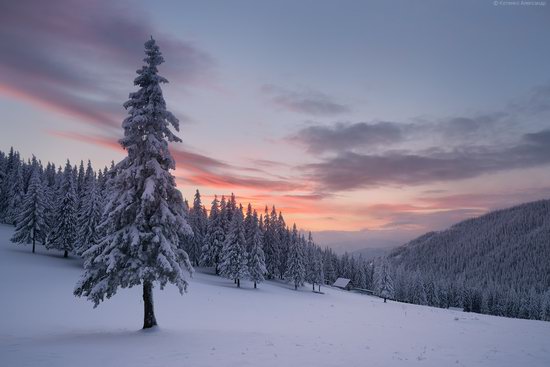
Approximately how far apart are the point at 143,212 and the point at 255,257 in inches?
2041

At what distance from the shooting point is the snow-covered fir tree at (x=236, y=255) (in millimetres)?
65312

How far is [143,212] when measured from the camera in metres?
19.0

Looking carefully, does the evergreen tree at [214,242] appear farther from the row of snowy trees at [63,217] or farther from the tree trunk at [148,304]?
the tree trunk at [148,304]

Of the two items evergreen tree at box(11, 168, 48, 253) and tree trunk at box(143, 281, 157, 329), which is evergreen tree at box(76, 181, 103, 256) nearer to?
evergreen tree at box(11, 168, 48, 253)

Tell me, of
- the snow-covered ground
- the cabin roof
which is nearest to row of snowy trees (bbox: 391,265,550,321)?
the cabin roof

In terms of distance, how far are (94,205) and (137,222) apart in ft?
142

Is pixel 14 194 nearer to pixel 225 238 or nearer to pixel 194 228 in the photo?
pixel 194 228

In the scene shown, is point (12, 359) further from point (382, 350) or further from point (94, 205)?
point (94, 205)

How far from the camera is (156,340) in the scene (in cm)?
1730

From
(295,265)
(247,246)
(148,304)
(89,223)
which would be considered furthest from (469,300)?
(148,304)

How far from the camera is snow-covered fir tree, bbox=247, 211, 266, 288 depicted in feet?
221

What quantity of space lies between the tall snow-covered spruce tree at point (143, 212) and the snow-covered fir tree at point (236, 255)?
45.6 m

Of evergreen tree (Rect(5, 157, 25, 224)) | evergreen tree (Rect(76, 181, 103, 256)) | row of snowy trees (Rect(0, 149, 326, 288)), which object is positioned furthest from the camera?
evergreen tree (Rect(5, 157, 25, 224))

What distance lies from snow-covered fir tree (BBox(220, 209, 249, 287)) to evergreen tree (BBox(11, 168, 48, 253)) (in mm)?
34187
